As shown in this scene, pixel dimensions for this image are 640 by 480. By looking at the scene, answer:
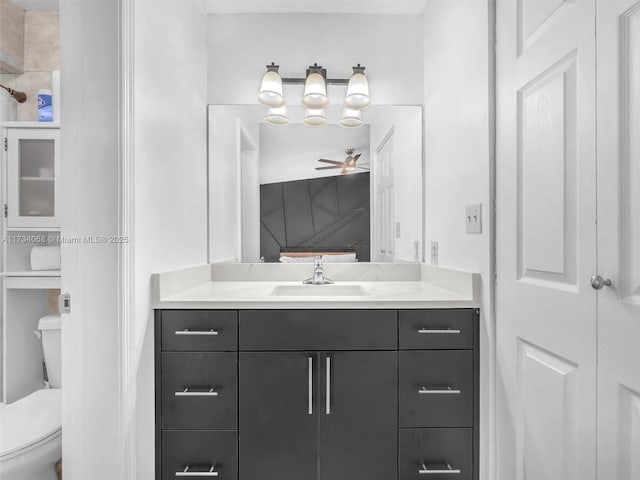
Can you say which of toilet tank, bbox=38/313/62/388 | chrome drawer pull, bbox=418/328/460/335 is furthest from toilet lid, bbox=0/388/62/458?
chrome drawer pull, bbox=418/328/460/335

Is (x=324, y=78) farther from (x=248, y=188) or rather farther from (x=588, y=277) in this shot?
(x=588, y=277)

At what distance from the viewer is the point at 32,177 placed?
2.04 metres

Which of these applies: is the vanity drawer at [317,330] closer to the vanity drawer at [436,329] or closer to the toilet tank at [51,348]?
the vanity drawer at [436,329]

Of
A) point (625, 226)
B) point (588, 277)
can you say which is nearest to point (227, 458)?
point (588, 277)

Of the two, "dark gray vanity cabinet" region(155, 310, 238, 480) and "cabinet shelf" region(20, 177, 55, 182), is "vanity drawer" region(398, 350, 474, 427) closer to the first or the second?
"dark gray vanity cabinet" region(155, 310, 238, 480)

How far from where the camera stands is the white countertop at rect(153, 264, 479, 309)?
4.56 ft

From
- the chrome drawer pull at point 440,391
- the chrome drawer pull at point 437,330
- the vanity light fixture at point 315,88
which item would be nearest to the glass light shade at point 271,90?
the vanity light fixture at point 315,88

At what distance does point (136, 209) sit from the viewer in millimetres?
1272

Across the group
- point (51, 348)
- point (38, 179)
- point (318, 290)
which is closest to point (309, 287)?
point (318, 290)

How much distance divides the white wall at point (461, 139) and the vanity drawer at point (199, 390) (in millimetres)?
962

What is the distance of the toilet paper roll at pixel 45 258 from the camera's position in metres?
1.99

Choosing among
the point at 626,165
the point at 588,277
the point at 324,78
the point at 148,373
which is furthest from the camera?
the point at 324,78

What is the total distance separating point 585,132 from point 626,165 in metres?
0.15

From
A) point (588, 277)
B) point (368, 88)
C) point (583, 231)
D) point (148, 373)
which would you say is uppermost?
point (368, 88)
